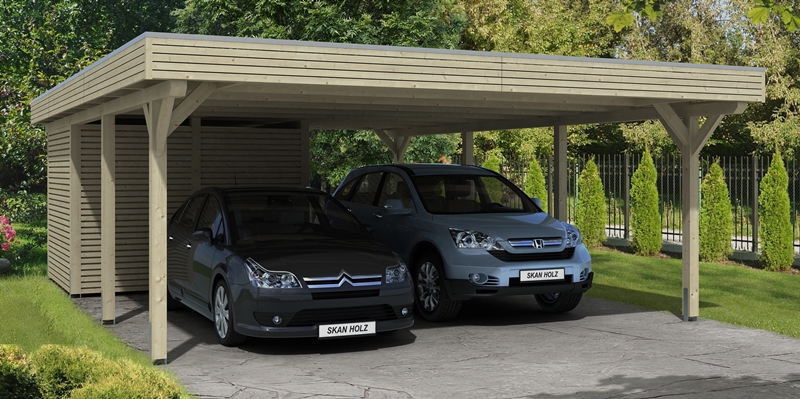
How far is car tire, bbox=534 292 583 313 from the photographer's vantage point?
11164 millimetres

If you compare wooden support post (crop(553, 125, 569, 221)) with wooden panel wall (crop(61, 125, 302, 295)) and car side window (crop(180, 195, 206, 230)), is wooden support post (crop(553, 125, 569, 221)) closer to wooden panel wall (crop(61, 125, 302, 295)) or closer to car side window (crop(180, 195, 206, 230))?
wooden panel wall (crop(61, 125, 302, 295))

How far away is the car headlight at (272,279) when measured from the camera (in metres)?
8.52

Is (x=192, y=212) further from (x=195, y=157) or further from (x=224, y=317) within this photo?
(x=195, y=157)

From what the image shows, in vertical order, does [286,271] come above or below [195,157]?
below

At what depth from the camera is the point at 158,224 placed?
8430mm

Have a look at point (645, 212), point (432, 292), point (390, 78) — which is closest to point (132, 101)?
point (390, 78)

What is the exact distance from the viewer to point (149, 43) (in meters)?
7.75

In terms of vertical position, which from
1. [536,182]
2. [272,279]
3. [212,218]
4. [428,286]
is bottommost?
[428,286]

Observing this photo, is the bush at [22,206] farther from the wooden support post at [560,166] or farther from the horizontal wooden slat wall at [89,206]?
the wooden support post at [560,166]

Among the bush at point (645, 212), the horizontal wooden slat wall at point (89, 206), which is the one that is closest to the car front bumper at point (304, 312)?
the horizontal wooden slat wall at point (89, 206)

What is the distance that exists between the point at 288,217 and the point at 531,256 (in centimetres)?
268

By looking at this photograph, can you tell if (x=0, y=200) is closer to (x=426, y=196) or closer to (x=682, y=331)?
(x=426, y=196)

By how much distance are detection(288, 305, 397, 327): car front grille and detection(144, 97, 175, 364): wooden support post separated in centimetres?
118

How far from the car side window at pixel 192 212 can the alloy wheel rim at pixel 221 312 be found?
1595 mm
